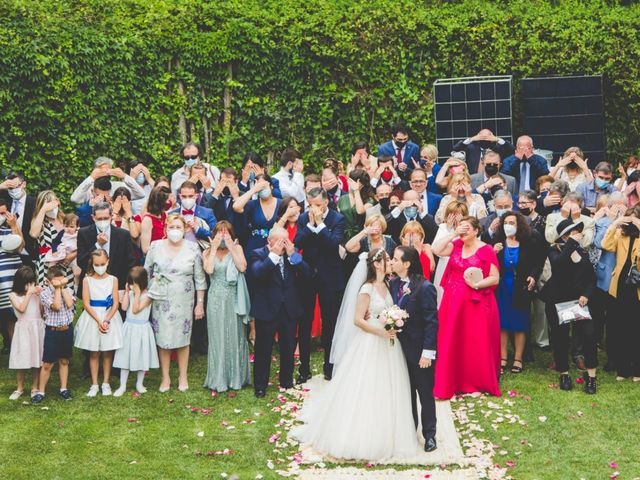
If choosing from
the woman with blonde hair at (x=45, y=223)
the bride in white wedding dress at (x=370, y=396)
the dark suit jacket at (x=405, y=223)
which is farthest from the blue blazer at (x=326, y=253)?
the woman with blonde hair at (x=45, y=223)

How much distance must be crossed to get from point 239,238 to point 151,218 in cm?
Answer: 107

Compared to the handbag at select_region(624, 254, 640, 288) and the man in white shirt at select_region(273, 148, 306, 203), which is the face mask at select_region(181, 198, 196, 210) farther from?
the handbag at select_region(624, 254, 640, 288)

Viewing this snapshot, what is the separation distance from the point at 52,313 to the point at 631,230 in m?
6.10

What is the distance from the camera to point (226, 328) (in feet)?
37.1

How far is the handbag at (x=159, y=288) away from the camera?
1131 centimetres

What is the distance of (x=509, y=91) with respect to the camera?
53.1ft

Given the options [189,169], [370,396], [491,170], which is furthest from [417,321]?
[189,169]

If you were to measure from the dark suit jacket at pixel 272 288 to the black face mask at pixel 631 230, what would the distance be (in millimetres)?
3350

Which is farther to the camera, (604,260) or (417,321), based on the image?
(604,260)

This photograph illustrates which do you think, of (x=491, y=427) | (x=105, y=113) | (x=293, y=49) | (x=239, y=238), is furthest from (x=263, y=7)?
(x=491, y=427)

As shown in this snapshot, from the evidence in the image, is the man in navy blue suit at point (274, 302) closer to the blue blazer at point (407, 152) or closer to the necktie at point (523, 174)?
the blue blazer at point (407, 152)

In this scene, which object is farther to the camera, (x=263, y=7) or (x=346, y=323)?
(x=263, y=7)

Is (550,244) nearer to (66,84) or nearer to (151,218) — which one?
(151,218)

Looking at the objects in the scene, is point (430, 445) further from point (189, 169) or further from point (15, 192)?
point (15, 192)
